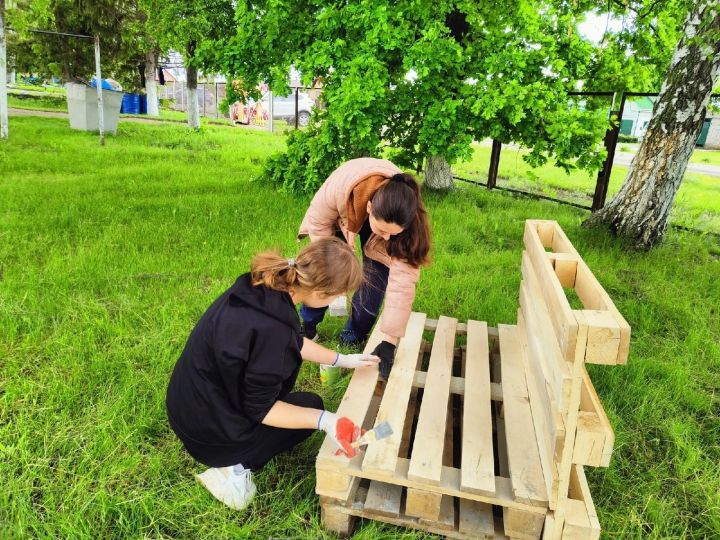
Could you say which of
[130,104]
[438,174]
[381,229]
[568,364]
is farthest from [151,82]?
[568,364]

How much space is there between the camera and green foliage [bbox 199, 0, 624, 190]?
17.9ft

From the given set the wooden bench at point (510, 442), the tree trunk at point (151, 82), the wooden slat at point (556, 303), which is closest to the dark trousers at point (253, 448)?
the wooden bench at point (510, 442)

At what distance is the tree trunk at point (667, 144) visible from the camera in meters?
4.84

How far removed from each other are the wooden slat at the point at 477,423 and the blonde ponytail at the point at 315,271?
2.55ft

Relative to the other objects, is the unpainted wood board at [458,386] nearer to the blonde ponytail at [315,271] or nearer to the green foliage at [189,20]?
the blonde ponytail at [315,271]

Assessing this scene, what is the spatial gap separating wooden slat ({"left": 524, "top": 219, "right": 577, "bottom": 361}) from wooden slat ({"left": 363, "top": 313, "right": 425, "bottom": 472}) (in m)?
0.74

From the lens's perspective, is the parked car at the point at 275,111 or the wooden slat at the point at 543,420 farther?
the parked car at the point at 275,111

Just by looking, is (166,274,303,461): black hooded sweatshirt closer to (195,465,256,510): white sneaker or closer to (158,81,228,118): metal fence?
(195,465,256,510): white sneaker

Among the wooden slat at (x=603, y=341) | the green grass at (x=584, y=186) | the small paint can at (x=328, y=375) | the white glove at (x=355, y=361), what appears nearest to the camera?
the wooden slat at (x=603, y=341)

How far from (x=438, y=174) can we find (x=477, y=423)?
5.92 metres

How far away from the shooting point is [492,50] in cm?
584

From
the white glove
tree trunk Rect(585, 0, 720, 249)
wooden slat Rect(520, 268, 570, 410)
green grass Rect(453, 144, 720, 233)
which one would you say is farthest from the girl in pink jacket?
tree trunk Rect(585, 0, 720, 249)

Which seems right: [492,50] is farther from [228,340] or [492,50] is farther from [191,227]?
[228,340]

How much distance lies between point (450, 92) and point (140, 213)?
3640 millimetres
